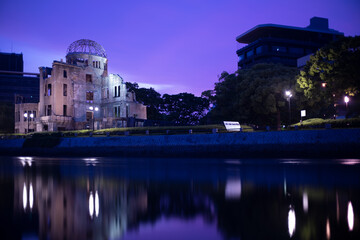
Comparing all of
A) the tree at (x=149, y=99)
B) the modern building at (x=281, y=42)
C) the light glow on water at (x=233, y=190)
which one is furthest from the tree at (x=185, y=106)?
the light glow on water at (x=233, y=190)

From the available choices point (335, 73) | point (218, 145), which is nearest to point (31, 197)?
point (218, 145)

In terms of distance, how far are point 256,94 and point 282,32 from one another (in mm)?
65490

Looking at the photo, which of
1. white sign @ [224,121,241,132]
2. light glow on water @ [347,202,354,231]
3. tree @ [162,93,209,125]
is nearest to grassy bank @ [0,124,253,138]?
white sign @ [224,121,241,132]

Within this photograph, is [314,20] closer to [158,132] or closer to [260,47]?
[260,47]

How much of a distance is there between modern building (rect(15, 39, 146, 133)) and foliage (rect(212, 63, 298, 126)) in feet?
52.6

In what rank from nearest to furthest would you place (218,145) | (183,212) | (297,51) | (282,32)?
(183,212), (218,145), (282,32), (297,51)

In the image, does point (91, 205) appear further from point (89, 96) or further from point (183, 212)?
point (89, 96)

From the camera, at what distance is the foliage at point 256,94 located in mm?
36500

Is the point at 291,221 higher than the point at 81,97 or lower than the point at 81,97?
lower

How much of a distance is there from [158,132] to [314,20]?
89790 mm

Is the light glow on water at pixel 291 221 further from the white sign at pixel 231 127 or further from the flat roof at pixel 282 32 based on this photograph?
the flat roof at pixel 282 32

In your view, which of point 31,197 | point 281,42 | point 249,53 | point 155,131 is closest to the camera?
point 31,197

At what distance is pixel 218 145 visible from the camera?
2842 centimetres

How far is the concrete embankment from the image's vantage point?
23.0 metres
